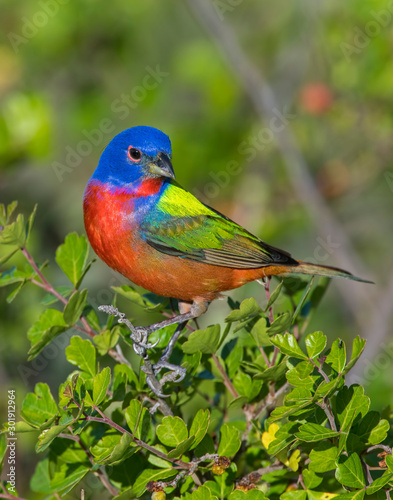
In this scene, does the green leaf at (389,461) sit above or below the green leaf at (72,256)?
below

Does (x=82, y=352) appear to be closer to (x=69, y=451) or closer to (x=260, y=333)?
(x=69, y=451)

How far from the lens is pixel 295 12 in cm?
596

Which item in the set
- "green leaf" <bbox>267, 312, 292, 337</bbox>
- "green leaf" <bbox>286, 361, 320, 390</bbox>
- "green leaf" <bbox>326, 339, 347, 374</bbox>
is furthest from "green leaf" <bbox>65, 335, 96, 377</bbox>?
"green leaf" <bbox>326, 339, 347, 374</bbox>

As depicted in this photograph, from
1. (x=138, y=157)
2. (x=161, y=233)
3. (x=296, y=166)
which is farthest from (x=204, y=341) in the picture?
(x=296, y=166)

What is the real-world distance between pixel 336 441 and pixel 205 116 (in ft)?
16.4

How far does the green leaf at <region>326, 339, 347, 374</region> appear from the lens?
2047 mm

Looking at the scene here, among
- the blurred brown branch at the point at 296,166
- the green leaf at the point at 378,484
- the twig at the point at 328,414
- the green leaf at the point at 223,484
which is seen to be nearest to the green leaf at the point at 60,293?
the green leaf at the point at 223,484

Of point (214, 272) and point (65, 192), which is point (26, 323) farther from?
point (65, 192)

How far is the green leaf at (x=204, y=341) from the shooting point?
7.79 feet

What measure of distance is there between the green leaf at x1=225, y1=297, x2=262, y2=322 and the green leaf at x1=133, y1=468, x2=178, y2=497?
1.90 ft

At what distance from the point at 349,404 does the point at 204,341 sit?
60 centimetres

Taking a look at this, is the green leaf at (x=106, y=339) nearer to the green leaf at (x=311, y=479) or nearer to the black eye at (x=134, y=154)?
the green leaf at (x=311, y=479)

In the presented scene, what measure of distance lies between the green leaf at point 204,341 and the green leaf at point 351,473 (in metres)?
0.66

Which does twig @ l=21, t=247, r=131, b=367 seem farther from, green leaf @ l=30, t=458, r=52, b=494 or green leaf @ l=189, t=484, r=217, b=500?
green leaf @ l=189, t=484, r=217, b=500
